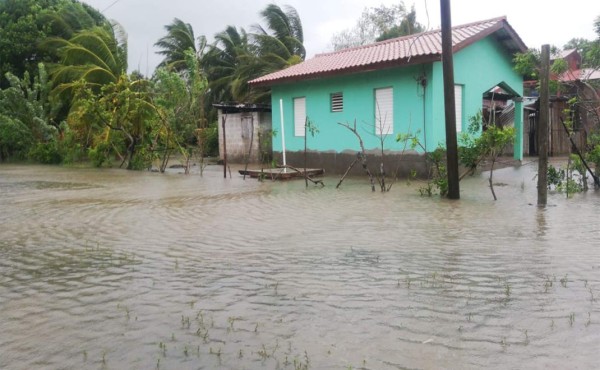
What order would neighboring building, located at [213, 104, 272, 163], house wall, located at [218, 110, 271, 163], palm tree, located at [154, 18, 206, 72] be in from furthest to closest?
palm tree, located at [154, 18, 206, 72] → house wall, located at [218, 110, 271, 163] → neighboring building, located at [213, 104, 272, 163]

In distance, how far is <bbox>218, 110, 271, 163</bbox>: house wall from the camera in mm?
22938

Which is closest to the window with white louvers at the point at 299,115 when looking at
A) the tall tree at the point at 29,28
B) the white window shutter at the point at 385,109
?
the white window shutter at the point at 385,109

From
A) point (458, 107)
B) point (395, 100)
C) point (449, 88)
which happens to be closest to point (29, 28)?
point (395, 100)

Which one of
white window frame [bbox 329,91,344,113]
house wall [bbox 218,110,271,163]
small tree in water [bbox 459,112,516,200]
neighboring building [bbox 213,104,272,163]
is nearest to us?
small tree in water [bbox 459,112,516,200]

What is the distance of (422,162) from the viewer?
49.7 feet

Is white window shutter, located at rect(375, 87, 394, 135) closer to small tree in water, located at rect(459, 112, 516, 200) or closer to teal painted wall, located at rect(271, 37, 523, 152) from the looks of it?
teal painted wall, located at rect(271, 37, 523, 152)

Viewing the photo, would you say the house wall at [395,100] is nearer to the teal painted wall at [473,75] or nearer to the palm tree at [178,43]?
the teal painted wall at [473,75]

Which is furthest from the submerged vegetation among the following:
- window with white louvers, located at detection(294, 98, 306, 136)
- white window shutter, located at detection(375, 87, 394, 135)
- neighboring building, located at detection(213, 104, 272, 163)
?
white window shutter, located at detection(375, 87, 394, 135)

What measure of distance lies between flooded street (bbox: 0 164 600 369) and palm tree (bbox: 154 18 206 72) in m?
23.7

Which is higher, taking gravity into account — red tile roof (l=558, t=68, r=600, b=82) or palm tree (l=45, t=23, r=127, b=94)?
palm tree (l=45, t=23, r=127, b=94)

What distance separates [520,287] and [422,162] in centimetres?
1064

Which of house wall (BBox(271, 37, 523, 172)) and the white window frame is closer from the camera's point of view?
house wall (BBox(271, 37, 523, 172))

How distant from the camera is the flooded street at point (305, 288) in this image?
3.54m

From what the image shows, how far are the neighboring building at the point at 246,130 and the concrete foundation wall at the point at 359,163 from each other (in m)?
2.37
